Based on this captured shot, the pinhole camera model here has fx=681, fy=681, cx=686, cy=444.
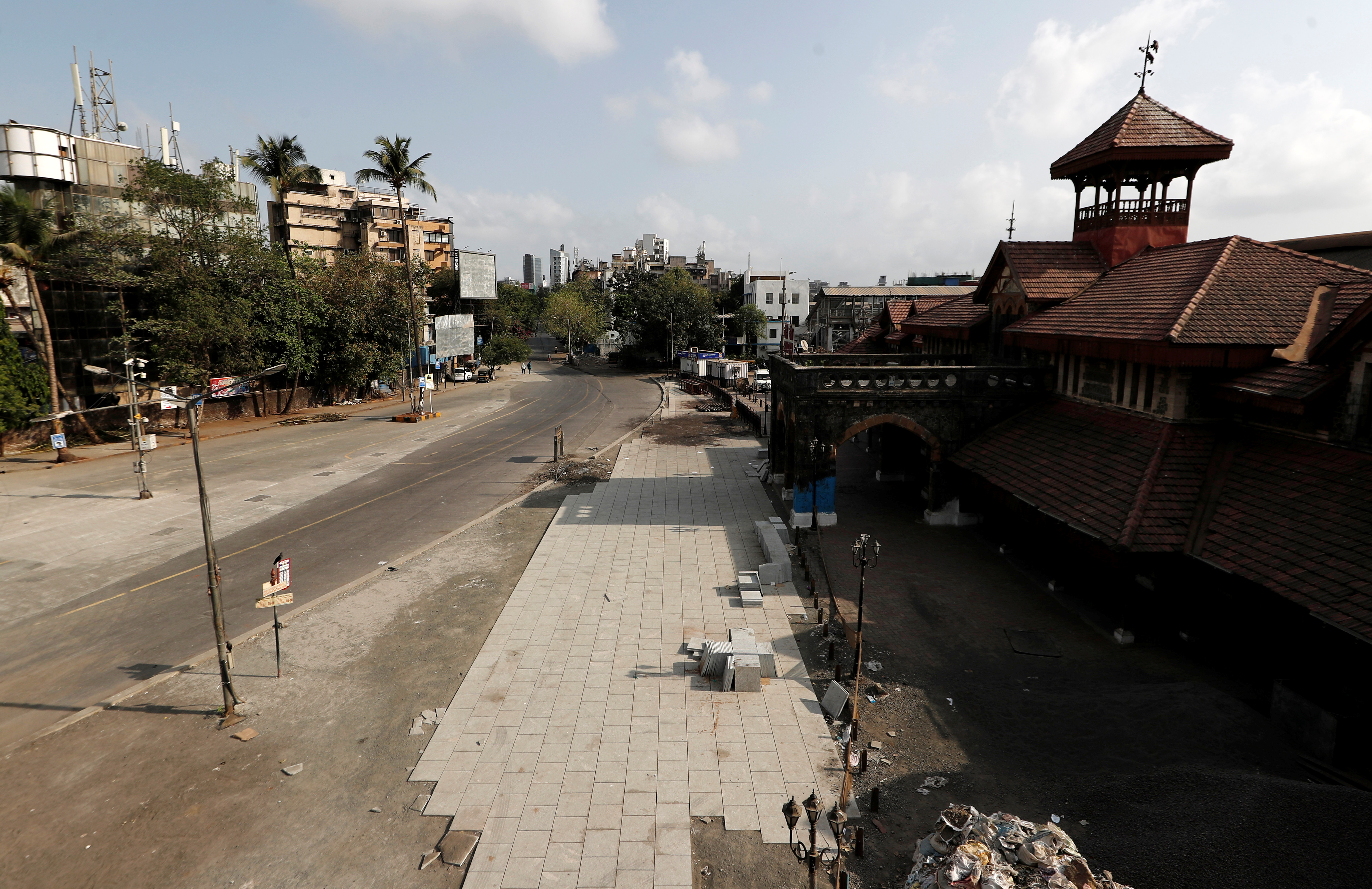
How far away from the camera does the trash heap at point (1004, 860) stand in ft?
25.6

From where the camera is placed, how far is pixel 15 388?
114 ft

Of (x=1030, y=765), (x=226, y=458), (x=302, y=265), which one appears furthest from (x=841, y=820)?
(x=302, y=265)

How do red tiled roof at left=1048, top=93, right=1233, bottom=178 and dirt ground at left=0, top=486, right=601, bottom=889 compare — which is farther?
red tiled roof at left=1048, top=93, right=1233, bottom=178

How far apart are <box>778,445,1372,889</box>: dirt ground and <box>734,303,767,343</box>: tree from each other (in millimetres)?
79762

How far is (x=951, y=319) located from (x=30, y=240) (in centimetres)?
4337

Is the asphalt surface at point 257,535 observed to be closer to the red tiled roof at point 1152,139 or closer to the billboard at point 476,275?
the red tiled roof at point 1152,139

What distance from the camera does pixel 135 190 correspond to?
41.9m

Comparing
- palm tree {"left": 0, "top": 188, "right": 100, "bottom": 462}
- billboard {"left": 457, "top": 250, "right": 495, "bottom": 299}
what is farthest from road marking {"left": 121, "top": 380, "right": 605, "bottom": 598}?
billboard {"left": 457, "top": 250, "right": 495, "bottom": 299}

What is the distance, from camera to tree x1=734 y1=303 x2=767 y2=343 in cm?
9588

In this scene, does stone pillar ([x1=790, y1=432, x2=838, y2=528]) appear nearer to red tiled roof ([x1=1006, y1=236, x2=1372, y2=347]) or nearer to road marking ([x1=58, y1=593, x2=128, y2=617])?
red tiled roof ([x1=1006, y1=236, x2=1372, y2=347])

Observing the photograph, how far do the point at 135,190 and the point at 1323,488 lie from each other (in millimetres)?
56841

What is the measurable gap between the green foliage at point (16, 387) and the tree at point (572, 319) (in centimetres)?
7770

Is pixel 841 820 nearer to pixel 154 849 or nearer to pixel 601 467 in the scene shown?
pixel 154 849

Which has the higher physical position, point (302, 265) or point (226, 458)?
point (302, 265)
